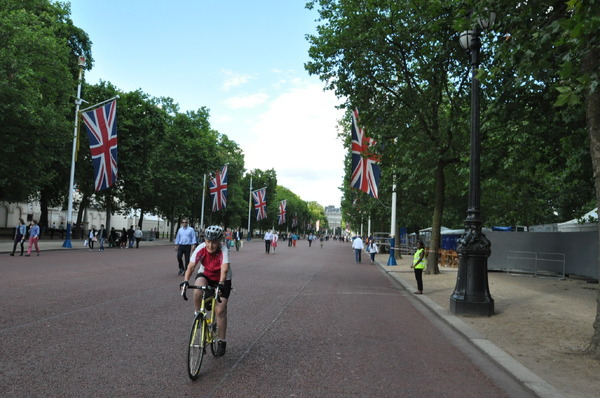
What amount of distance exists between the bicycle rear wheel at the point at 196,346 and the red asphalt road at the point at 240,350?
12cm

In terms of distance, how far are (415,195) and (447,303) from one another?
68.3 ft

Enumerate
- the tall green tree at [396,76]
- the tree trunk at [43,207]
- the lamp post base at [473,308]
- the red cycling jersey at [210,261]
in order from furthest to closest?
1. the tree trunk at [43,207]
2. the tall green tree at [396,76]
3. the lamp post base at [473,308]
4. the red cycling jersey at [210,261]

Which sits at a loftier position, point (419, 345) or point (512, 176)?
point (512, 176)

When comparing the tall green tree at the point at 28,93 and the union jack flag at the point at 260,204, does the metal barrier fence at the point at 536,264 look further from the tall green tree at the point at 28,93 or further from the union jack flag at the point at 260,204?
the union jack flag at the point at 260,204

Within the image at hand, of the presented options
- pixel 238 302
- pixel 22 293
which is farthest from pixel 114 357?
pixel 22 293

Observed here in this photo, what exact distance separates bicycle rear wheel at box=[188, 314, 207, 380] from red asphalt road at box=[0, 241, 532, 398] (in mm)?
123

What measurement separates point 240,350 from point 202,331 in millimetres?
1277

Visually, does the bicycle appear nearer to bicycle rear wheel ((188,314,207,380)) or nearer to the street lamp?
bicycle rear wheel ((188,314,207,380))

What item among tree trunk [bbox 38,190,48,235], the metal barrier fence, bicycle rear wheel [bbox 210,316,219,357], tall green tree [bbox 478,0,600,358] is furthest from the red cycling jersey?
tree trunk [bbox 38,190,48,235]

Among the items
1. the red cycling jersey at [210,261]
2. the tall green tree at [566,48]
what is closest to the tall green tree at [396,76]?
the tall green tree at [566,48]

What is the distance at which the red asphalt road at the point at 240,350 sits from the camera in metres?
4.81

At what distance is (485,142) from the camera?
17438 millimetres

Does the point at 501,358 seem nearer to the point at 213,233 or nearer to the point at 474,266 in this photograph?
the point at 474,266

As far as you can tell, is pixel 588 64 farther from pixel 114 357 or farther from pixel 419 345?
pixel 114 357
